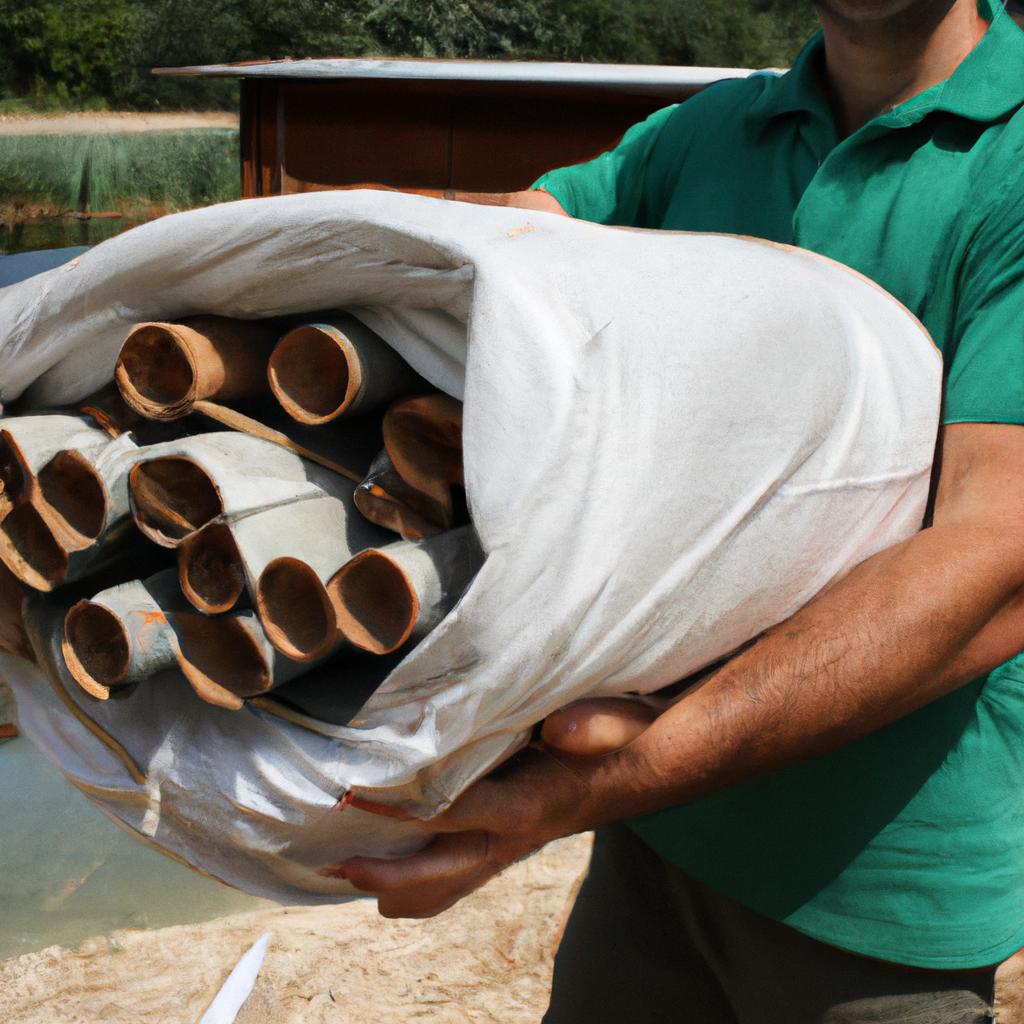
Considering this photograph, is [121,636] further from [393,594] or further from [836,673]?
[836,673]

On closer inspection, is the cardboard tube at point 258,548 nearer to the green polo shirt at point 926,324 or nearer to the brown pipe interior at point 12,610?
the brown pipe interior at point 12,610

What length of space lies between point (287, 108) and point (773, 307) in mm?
7751

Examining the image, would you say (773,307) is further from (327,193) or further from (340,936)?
(340,936)

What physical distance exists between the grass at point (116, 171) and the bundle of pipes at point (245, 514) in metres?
15.2

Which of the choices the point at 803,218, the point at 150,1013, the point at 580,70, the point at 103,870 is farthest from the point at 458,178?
the point at 803,218

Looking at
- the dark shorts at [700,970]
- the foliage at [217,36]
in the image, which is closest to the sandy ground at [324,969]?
the dark shorts at [700,970]

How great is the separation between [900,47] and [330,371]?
0.77 metres

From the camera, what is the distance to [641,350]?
3.17ft

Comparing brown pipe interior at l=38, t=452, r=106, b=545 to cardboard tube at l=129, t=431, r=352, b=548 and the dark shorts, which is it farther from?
the dark shorts

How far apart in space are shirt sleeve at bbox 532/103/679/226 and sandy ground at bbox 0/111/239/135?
18.6m

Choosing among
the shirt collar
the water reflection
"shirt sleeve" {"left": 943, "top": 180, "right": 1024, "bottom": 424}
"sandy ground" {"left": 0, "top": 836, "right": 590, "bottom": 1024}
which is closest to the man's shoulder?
the shirt collar

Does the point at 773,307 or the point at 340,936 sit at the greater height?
the point at 773,307

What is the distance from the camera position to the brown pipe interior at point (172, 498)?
1.02 meters

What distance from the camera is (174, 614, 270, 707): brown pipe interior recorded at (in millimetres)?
1019
